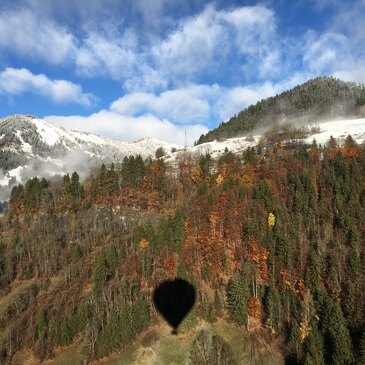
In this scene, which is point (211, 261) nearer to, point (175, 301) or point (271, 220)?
point (175, 301)

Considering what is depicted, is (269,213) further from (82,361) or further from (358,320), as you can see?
(82,361)

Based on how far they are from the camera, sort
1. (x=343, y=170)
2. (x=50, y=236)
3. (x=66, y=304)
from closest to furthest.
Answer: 1. (x=66, y=304)
2. (x=343, y=170)
3. (x=50, y=236)

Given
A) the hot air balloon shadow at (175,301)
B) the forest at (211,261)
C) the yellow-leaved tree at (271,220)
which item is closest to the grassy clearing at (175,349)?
the forest at (211,261)

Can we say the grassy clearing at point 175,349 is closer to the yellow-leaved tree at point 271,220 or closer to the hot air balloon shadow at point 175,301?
the hot air balloon shadow at point 175,301

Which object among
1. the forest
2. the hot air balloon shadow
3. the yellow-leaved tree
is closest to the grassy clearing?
the forest

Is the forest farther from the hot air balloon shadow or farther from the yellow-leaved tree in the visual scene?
the hot air balloon shadow

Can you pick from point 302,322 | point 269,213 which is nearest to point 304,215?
point 269,213

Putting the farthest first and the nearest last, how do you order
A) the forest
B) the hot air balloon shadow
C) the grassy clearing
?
the hot air balloon shadow, the forest, the grassy clearing
